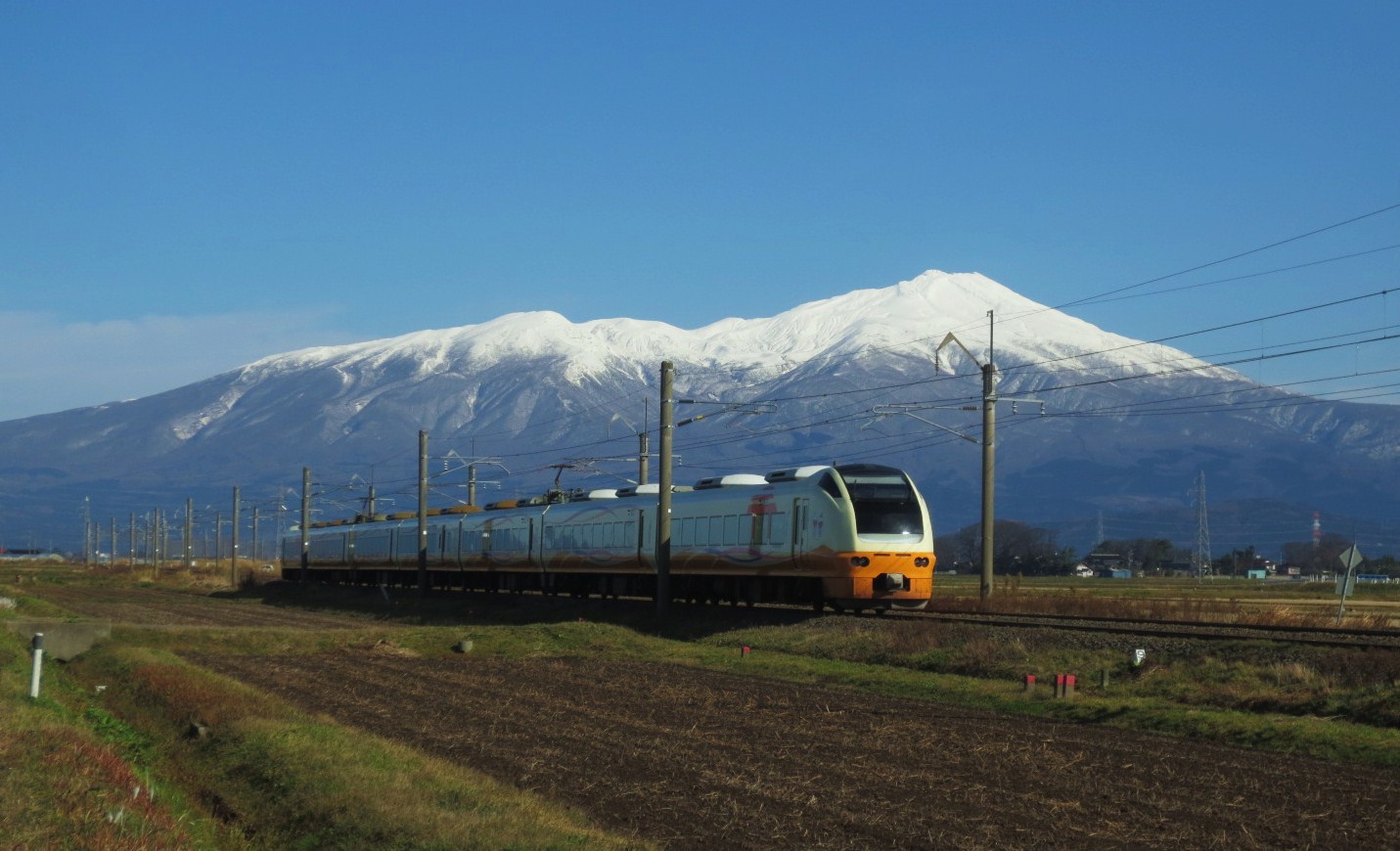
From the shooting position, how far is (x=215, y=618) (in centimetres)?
5419

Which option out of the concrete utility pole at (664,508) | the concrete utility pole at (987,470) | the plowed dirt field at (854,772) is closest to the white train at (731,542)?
the concrete utility pole at (664,508)

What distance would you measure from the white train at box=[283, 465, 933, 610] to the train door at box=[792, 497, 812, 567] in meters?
0.04

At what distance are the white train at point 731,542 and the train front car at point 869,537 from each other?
1.0 inches

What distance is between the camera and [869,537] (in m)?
38.2

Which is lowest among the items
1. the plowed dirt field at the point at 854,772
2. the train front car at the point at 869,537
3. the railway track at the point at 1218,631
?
the plowed dirt field at the point at 854,772

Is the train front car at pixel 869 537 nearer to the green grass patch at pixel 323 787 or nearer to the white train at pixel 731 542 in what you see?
the white train at pixel 731 542

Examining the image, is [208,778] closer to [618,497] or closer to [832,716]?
[832,716]

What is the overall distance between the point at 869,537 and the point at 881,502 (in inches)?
42.2

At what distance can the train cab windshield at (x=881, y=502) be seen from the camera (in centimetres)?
3841

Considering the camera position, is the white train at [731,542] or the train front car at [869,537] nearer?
the train front car at [869,537]

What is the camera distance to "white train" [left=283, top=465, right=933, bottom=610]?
38.6 meters

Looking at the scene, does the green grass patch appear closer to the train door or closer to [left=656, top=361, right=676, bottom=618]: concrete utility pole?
the train door

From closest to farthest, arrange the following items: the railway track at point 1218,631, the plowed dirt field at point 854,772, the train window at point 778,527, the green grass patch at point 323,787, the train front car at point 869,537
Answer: the green grass patch at point 323,787
the plowed dirt field at point 854,772
the railway track at point 1218,631
the train front car at point 869,537
the train window at point 778,527

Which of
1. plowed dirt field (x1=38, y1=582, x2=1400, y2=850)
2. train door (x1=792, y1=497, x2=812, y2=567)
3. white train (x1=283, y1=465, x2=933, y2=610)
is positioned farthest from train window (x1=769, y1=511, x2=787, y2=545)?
plowed dirt field (x1=38, y1=582, x2=1400, y2=850)
